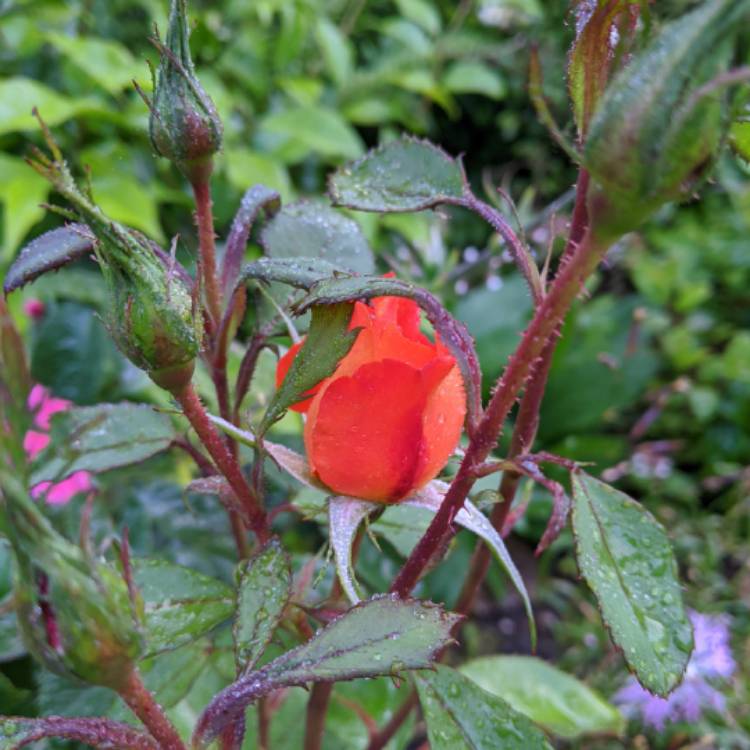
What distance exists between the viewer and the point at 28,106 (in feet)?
3.76

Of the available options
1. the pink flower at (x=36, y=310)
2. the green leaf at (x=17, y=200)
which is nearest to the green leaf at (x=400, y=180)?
the pink flower at (x=36, y=310)

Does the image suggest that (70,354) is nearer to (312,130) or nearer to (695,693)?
(695,693)

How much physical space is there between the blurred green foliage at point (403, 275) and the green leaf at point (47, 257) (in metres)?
0.24

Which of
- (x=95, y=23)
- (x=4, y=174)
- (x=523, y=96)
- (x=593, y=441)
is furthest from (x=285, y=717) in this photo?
(x=523, y=96)

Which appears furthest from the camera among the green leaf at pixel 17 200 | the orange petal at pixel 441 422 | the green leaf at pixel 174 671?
A: the green leaf at pixel 17 200

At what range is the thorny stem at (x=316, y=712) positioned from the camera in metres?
0.37

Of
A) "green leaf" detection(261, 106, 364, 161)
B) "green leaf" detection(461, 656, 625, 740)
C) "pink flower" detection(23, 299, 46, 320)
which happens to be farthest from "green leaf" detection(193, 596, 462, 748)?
"green leaf" detection(261, 106, 364, 161)

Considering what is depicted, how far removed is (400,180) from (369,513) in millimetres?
138

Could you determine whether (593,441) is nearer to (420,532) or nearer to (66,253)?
(420,532)

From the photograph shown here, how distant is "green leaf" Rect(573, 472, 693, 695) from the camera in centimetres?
27

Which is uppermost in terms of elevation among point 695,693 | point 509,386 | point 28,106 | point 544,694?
point 28,106

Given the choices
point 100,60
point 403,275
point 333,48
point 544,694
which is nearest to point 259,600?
point 403,275

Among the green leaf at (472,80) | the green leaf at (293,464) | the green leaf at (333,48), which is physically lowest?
the green leaf at (293,464)

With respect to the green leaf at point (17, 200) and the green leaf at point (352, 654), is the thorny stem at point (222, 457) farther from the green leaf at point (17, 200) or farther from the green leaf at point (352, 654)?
the green leaf at point (17, 200)
